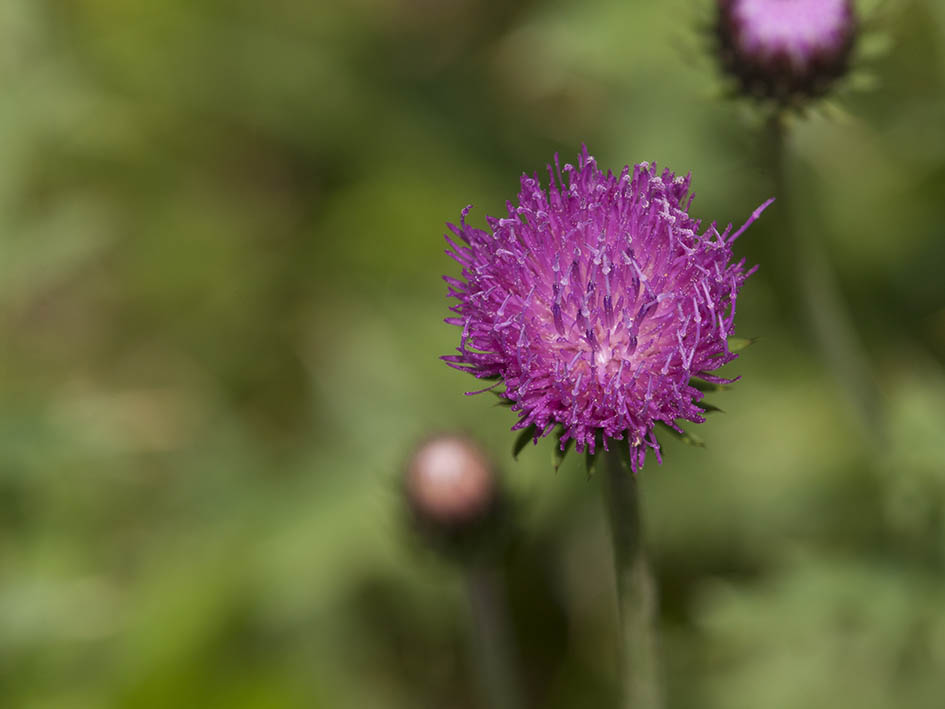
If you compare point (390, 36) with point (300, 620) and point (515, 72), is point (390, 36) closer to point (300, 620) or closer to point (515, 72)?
point (515, 72)

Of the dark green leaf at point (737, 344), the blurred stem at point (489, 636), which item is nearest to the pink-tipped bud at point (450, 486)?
the blurred stem at point (489, 636)

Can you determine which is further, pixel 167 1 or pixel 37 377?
pixel 167 1

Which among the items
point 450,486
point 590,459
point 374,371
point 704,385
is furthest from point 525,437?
point 374,371

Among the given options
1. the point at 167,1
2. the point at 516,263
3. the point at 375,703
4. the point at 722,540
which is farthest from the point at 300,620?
the point at 167,1

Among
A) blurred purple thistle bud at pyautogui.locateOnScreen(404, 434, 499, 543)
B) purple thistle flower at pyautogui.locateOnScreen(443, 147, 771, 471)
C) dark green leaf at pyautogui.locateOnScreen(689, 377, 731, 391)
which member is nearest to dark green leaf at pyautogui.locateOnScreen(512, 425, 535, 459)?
purple thistle flower at pyautogui.locateOnScreen(443, 147, 771, 471)

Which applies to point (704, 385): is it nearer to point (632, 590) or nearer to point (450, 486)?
point (632, 590)

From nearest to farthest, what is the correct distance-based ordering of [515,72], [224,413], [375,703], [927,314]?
→ [375,703] → [927,314] → [224,413] → [515,72]
